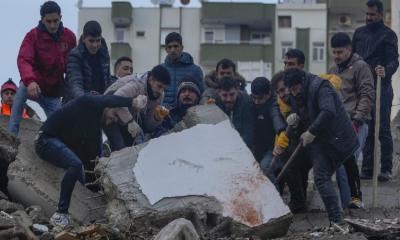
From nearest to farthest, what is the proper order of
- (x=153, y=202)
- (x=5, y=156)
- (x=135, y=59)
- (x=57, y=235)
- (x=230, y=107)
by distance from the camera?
1. (x=57, y=235)
2. (x=153, y=202)
3. (x=5, y=156)
4. (x=230, y=107)
5. (x=135, y=59)

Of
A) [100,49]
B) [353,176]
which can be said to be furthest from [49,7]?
[353,176]

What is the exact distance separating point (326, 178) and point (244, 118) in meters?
1.68

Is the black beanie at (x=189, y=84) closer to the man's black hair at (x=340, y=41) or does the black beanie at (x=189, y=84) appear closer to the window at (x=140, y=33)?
the man's black hair at (x=340, y=41)

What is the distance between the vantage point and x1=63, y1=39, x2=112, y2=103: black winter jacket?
33.6ft

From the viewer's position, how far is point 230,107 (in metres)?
10.8

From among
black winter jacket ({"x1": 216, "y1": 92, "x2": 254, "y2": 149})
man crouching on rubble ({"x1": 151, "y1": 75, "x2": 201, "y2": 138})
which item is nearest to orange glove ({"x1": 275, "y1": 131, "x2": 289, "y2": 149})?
black winter jacket ({"x1": 216, "y1": 92, "x2": 254, "y2": 149})

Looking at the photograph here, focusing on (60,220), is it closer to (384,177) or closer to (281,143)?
(281,143)

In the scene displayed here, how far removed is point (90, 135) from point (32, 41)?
1.36 meters

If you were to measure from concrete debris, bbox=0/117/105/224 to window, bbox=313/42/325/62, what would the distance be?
35.1 metres

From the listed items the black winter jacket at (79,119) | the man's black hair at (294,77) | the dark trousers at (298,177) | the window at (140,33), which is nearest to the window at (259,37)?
the window at (140,33)

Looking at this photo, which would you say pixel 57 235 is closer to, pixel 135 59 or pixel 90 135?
pixel 90 135

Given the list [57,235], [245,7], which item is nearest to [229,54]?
[245,7]

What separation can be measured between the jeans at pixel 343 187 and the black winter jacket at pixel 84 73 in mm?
2857

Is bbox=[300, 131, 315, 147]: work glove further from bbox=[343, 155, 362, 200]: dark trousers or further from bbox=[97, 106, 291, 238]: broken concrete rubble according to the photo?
bbox=[343, 155, 362, 200]: dark trousers
